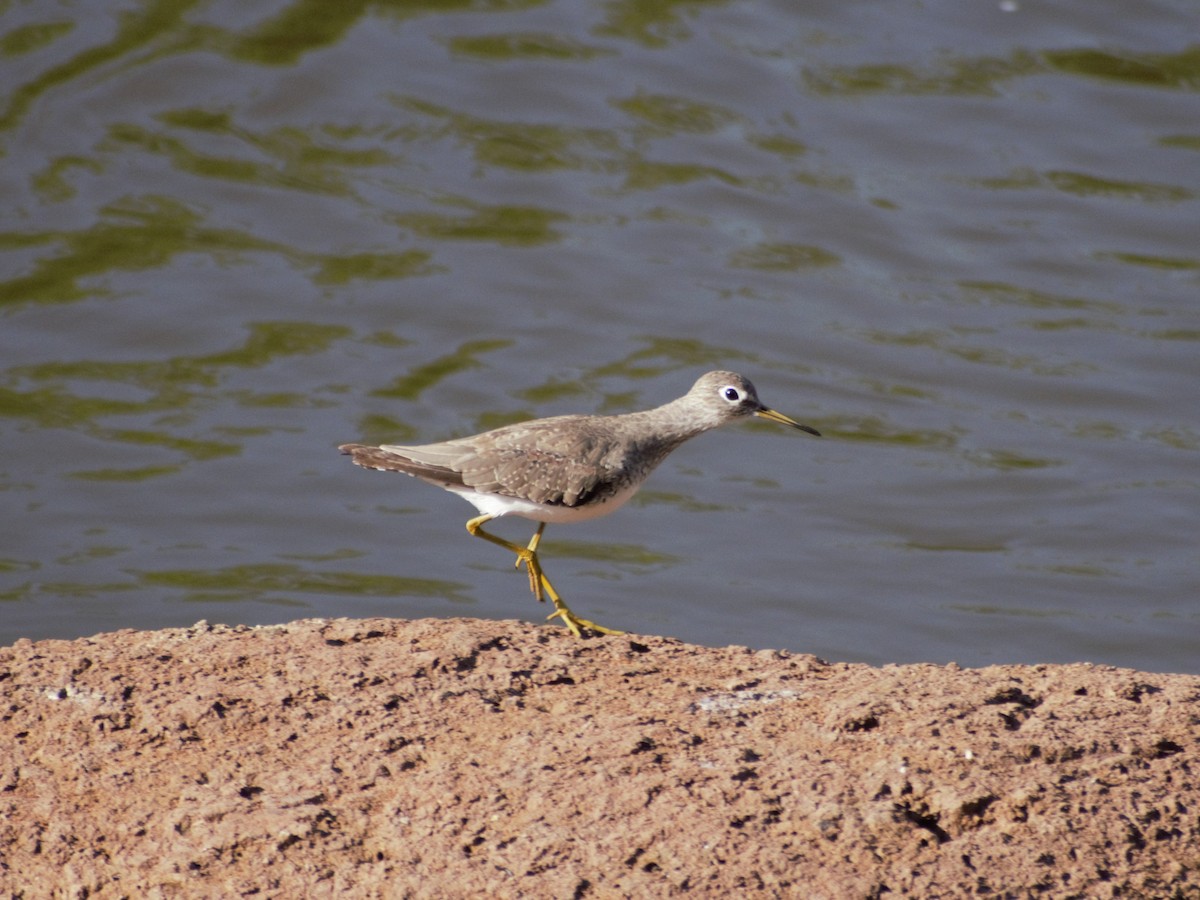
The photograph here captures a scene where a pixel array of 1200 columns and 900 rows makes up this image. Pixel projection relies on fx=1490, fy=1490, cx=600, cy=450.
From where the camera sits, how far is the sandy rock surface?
4.41 metres

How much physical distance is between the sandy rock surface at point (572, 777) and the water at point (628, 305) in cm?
540

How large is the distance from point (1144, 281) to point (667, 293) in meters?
4.69

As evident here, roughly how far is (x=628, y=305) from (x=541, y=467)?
7.87m

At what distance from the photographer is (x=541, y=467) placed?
6.79 metres

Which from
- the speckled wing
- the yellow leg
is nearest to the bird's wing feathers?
the speckled wing

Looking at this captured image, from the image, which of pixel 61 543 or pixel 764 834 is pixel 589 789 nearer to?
pixel 764 834

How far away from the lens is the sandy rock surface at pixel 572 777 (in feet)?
14.5

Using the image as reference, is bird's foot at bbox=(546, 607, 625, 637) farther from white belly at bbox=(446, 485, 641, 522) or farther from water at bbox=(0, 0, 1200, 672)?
water at bbox=(0, 0, 1200, 672)

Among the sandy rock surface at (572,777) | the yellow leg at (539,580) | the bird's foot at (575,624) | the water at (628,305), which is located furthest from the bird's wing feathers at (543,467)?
the water at (628,305)

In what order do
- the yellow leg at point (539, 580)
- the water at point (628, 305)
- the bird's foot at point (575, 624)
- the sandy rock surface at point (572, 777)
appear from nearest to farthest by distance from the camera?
1. the sandy rock surface at point (572, 777)
2. the bird's foot at point (575, 624)
3. the yellow leg at point (539, 580)
4. the water at point (628, 305)

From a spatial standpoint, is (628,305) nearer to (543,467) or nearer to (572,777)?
(543,467)

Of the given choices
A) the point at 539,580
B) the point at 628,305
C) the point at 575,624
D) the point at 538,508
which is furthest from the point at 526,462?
the point at 628,305

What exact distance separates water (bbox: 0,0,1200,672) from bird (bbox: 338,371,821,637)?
12.8 ft

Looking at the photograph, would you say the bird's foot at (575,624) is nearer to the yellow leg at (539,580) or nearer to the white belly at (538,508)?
the yellow leg at (539,580)
